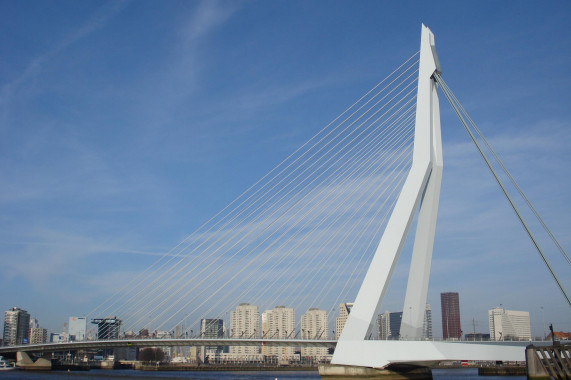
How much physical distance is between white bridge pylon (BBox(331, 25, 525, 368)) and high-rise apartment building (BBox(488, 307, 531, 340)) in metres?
82.9

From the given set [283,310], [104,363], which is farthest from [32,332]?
[283,310]

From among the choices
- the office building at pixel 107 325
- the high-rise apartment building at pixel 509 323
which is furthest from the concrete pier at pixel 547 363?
the high-rise apartment building at pixel 509 323

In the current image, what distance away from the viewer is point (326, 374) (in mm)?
21062

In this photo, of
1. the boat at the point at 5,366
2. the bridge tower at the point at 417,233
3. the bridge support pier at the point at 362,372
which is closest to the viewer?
the bridge support pier at the point at 362,372

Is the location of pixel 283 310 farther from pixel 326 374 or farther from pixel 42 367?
pixel 326 374

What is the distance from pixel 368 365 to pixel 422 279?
4.04 meters

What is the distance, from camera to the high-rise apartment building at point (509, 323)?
99.0 metres

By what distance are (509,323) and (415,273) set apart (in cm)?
8963

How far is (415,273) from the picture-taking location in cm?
2220

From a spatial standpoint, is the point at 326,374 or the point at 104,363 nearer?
the point at 326,374

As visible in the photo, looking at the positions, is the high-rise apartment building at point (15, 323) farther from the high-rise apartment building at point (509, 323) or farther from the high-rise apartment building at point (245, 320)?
the high-rise apartment building at point (509, 323)

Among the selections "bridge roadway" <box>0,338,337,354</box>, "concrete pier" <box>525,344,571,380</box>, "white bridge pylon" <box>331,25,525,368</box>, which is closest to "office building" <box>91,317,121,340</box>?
"bridge roadway" <box>0,338,337,354</box>

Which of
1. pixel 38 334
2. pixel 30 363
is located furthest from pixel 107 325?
pixel 38 334

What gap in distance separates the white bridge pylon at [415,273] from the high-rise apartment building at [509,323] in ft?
272
